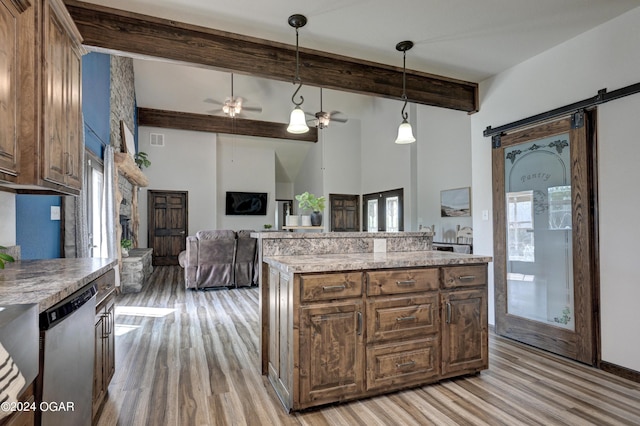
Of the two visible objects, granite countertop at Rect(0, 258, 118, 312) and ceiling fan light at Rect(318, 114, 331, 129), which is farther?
ceiling fan light at Rect(318, 114, 331, 129)

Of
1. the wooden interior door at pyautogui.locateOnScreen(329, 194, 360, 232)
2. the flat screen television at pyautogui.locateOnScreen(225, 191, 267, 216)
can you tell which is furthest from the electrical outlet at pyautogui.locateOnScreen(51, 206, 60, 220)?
the wooden interior door at pyautogui.locateOnScreen(329, 194, 360, 232)

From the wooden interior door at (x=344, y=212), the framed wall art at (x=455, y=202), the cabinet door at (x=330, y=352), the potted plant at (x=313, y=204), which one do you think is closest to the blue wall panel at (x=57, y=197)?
the potted plant at (x=313, y=204)

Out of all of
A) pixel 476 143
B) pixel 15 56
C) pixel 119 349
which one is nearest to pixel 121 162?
pixel 119 349

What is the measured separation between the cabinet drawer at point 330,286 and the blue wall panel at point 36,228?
2.11 m

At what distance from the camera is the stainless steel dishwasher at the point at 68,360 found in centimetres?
116

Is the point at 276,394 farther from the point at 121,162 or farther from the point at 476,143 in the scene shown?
the point at 121,162

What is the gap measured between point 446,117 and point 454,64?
3.52m

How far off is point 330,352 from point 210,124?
8.17m

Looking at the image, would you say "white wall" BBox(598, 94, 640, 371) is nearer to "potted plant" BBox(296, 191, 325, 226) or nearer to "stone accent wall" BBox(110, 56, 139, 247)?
"potted plant" BBox(296, 191, 325, 226)

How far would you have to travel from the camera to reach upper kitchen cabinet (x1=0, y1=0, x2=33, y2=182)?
151 cm

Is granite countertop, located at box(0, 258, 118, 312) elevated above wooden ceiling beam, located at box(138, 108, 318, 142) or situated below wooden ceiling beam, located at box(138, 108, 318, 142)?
below

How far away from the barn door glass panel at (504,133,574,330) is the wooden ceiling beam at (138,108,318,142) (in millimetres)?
6959

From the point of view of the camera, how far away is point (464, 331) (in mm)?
2494

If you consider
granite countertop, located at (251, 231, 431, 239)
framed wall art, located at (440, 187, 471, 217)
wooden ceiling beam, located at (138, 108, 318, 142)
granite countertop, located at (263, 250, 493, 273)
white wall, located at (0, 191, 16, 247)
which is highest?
wooden ceiling beam, located at (138, 108, 318, 142)
